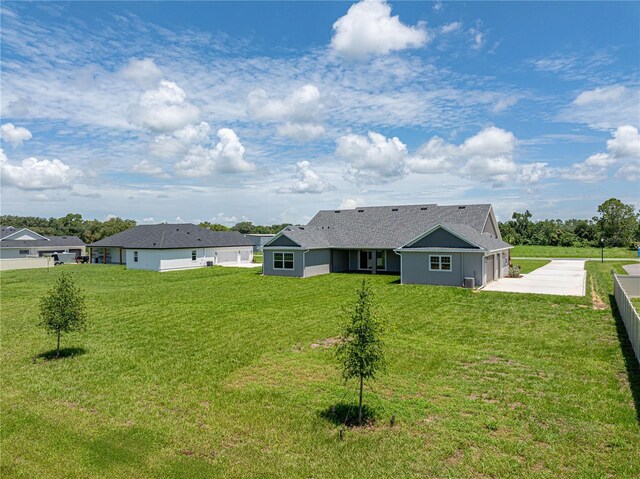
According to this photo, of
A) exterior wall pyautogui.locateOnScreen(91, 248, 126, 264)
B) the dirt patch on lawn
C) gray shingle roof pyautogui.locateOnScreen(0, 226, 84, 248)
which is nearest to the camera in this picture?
the dirt patch on lawn

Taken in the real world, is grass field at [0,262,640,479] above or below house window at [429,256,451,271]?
below

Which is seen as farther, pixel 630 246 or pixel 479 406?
pixel 630 246

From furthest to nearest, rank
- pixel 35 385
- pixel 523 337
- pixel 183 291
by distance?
pixel 183 291 → pixel 523 337 → pixel 35 385

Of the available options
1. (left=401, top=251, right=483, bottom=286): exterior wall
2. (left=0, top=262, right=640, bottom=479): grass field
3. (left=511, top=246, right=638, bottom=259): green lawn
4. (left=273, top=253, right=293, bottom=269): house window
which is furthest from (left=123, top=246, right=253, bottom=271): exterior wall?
(left=511, top=246, right=638, bottom=259): green lawn

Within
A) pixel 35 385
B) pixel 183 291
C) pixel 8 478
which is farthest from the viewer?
pixel 183 291

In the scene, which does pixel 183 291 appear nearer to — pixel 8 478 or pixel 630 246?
pixel 8 478

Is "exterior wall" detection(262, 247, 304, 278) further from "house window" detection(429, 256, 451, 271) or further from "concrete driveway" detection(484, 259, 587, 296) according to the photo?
"concrete driveway" detection(484, 259, 587, 296)

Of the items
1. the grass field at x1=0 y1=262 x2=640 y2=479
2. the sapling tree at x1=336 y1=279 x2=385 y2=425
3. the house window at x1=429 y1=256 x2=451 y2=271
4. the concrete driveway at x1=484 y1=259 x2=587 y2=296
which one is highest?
the house window at x1=429 y1=256 x2=451 y2=271

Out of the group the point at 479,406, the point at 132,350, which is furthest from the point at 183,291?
the point at 479,406
